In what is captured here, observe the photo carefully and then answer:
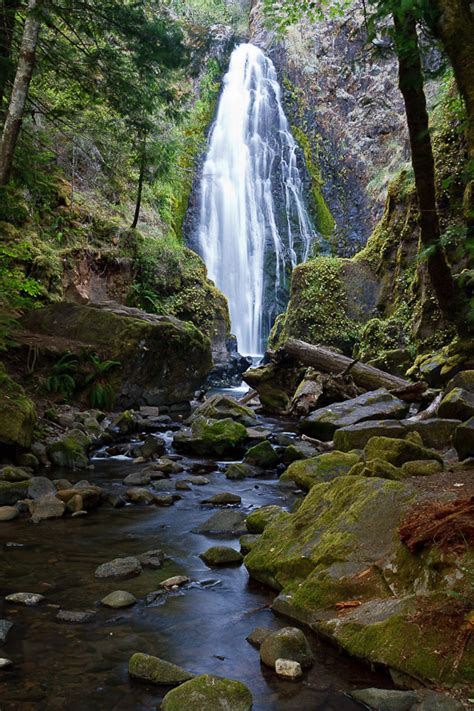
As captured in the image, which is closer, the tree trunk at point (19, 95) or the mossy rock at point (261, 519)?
the mossy rock at point (261, 519)

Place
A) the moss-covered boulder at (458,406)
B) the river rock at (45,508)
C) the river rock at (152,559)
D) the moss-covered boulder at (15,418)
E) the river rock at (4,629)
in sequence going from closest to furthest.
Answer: the river rock at (4,629) < the river rock at (152,559) < the river rock at (45,508) < the moss-covered boulder at (15,418) < the moss-covered boulder at (458,406)

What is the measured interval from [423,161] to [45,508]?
19.1ft

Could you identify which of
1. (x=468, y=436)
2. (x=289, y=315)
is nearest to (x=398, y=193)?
(x=289, y=315)

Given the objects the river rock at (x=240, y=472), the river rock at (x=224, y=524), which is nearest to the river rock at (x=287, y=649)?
the river rock at (x=224, y=524)

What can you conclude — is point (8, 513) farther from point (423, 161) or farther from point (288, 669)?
point (423, 161)

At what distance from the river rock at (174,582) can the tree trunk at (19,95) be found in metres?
6.07

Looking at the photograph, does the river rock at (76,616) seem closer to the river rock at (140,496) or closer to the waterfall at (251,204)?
the river rock at (140,496)

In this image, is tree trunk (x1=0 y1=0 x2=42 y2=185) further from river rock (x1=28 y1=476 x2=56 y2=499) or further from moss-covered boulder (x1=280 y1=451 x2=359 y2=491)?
moss-covered boulder (x1=280 y1=451 x2=359 y2=491)

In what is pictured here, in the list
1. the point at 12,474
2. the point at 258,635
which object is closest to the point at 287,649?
the point at 258,635

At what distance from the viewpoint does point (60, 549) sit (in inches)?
182

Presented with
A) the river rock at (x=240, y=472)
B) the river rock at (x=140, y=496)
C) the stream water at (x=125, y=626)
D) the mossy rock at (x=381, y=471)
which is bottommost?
the stream water at (x=125, y=626)

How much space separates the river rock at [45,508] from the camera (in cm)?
539

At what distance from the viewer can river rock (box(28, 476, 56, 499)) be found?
584 cm

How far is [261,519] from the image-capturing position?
5074 millimetres
